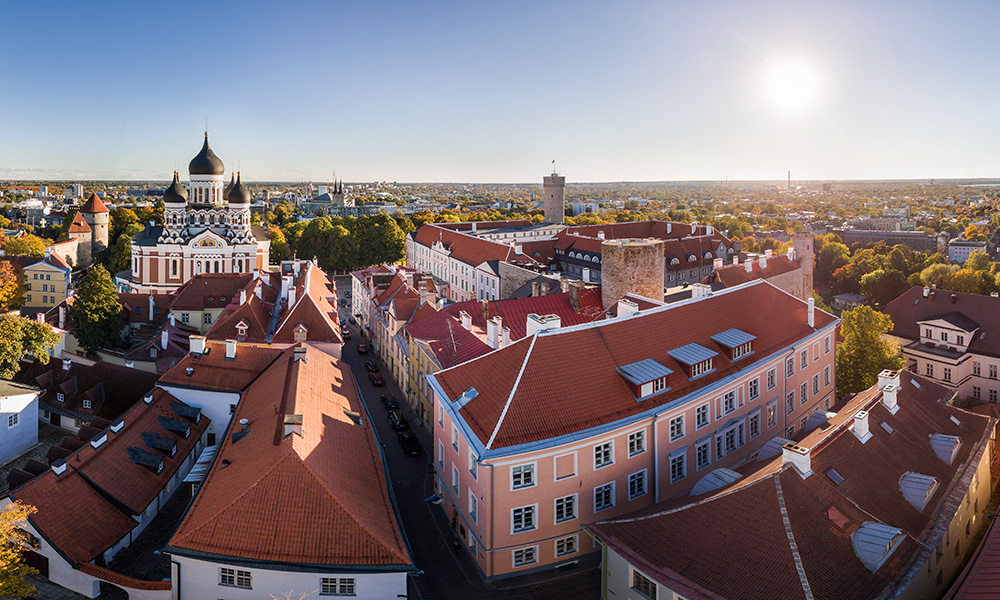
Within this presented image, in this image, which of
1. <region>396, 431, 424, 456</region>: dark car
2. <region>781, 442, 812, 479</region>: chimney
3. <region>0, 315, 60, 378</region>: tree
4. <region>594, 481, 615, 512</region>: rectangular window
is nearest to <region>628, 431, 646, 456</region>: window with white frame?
<region>594, 481, 615, 512</region>: rectangular window

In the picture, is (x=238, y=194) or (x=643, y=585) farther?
(x=238, y=194)

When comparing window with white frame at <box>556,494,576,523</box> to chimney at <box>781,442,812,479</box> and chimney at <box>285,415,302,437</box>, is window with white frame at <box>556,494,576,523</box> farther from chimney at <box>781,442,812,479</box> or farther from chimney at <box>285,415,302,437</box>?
chimney at <box>285,415,302,437</box>

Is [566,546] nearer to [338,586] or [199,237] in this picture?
[338,586]

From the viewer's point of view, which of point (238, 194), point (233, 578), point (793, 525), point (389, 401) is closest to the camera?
point (793, 525)

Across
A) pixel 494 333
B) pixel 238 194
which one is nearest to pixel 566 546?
pixel 494 333

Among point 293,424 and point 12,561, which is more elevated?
point 293,424

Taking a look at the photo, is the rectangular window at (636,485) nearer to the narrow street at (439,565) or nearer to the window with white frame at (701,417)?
the narrow street at (439,565)

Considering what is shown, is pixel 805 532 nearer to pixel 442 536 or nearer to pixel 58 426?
pixel 442 536
